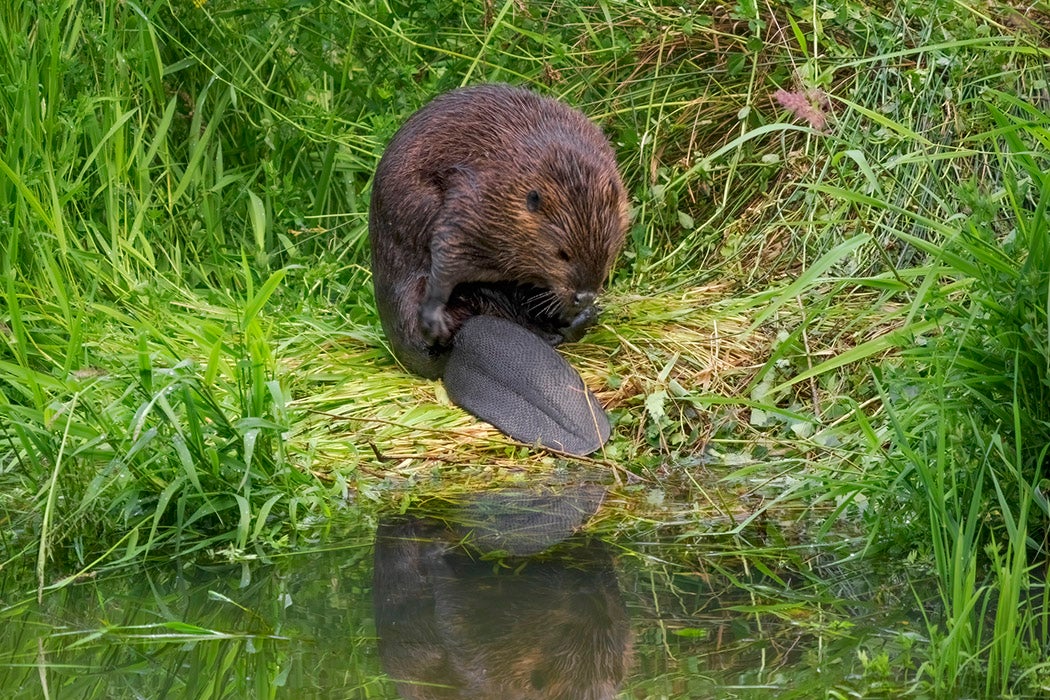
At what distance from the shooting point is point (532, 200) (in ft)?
13.2

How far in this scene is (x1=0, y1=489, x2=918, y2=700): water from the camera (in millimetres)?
2223

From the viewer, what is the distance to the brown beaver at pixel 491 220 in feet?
13.2

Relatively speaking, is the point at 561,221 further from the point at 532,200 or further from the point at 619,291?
the point at 619,291

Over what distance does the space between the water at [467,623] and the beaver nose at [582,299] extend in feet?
3.73

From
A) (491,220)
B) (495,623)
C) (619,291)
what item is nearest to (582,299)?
(491,220)

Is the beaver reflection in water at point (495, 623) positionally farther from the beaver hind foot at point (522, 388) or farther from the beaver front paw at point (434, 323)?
the beaver front paw at point (434, 323)

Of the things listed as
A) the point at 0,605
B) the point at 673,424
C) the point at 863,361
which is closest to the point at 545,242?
the point at 673,424

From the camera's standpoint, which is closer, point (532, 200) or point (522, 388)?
point (522, 388)

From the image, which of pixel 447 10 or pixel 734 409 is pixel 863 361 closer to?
pixel 734 409

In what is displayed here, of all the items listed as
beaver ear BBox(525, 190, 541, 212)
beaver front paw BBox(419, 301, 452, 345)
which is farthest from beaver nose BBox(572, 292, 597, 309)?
beaver front paw BBox(419, 301, 452, 345)

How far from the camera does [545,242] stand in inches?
159

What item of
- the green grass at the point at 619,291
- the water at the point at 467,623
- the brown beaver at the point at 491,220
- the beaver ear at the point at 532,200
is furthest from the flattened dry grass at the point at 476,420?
the water at the point at 467,623

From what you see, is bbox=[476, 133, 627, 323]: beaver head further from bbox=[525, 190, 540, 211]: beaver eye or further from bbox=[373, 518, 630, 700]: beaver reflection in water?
bbox=[373, 518, 630, 700]: beaver reflection in water

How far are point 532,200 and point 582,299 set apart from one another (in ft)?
1.06
